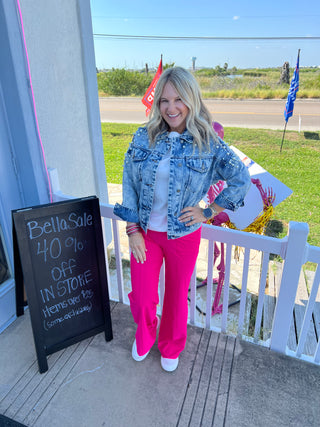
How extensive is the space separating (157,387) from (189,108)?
161 cm

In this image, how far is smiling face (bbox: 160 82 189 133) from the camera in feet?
4.82

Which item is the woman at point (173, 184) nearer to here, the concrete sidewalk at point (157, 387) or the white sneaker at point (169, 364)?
the white sneaker at point (169, 364)

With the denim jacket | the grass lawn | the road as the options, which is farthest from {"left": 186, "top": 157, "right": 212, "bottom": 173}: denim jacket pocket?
the road

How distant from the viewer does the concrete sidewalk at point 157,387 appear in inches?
68.4

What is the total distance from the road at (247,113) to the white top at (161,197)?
10.9 metres

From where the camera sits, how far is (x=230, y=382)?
1.92 meters

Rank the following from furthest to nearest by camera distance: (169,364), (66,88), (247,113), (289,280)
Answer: (247,113) < (66,88) < (169,364) < (289,280)

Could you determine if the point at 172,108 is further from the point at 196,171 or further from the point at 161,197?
the point at 161,197

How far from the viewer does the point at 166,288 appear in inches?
73.4

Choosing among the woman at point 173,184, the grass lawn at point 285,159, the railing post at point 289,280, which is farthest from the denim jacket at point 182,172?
the grass lawn at point 285,159

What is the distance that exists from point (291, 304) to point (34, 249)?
1.57m

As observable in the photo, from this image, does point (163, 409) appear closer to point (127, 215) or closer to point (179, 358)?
point (179, 358)

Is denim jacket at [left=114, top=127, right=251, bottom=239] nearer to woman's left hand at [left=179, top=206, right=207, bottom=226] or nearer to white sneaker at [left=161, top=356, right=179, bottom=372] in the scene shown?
woman's left hand at [left=179, top=206, right=207, bottom=226]

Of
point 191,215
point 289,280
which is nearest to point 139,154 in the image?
point 191,215
